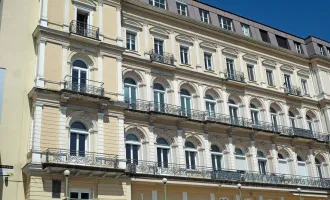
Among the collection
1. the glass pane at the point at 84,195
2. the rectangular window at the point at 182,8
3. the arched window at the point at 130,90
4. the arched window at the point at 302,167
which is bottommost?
the glass pane at the point at 84,195

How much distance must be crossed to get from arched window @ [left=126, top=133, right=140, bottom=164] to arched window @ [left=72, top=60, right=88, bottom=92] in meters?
4.55

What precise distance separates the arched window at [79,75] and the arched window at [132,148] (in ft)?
14.9

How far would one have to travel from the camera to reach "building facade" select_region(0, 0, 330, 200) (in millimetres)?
23109

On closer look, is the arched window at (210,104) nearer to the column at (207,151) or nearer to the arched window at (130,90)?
the column at (207,151)

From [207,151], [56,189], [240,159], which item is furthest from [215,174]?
[56,189]

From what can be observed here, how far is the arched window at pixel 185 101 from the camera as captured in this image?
98.1 feet

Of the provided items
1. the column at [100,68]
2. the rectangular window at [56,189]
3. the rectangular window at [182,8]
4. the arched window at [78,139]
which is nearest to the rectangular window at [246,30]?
the rectangular window at [182,8]

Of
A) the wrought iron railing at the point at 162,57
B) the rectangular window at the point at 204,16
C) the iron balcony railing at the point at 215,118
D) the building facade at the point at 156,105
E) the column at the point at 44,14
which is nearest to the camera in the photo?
the building facade at the point at 156,105

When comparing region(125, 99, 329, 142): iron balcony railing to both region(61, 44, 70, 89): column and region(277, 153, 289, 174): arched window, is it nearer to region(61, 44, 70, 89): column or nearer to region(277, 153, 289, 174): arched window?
region(277, 153, 289, 174): arched window

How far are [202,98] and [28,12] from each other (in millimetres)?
13762

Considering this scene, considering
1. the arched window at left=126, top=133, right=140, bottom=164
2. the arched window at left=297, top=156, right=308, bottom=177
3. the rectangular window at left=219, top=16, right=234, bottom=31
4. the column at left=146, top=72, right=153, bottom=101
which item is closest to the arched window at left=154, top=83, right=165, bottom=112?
the column at left=146, top=72, right=153, bottom=101

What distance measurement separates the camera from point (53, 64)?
24203 mm

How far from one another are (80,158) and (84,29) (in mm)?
8585

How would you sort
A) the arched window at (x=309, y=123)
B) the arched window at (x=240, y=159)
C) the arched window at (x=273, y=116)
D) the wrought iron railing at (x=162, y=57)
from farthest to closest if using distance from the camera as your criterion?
the arched window at (x=309, y=123)
the arched window at (x=273, y=116)
the arched window at (x=240, y=159)
the wrought iron railing at (x=162, y=57)
